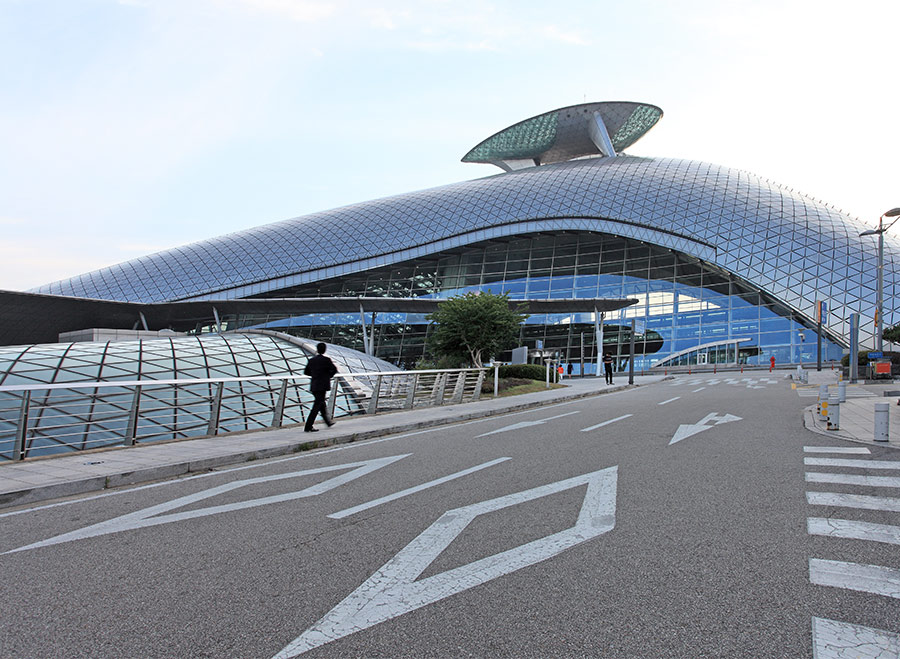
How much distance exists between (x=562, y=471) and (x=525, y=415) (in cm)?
827

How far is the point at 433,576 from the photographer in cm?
371

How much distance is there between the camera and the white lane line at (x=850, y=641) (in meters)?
2.71

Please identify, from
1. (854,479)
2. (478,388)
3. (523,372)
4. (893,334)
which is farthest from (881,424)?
(893,334)

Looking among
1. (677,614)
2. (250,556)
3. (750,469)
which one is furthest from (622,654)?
(750,469)

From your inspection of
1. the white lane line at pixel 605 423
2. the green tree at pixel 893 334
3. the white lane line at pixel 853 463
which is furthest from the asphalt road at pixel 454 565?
the green tree at pixel 893 334

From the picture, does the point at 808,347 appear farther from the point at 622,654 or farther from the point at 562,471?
the point at 622,654

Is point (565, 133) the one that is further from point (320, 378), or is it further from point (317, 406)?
point (317, 406)

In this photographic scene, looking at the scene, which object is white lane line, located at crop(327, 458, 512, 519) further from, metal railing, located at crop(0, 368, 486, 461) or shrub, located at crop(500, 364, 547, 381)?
shrub, located at crop(500, 364, 547, 381)

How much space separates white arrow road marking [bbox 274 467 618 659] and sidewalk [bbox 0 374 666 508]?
14.9ft

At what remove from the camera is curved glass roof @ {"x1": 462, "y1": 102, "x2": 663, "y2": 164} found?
7312 cm

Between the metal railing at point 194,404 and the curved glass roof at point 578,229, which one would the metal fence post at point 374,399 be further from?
the curved glass roof at point 578,229

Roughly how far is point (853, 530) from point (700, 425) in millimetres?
7260

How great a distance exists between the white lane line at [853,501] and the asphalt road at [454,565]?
93 mm

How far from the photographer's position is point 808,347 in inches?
1759
